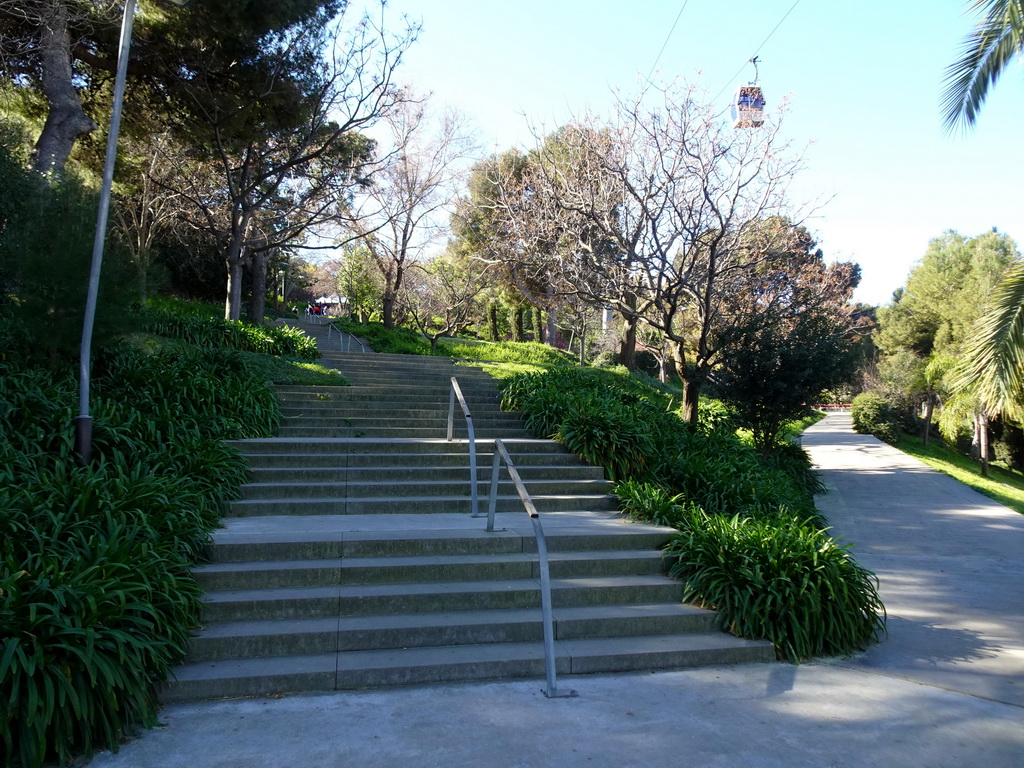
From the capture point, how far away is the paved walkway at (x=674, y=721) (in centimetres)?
341

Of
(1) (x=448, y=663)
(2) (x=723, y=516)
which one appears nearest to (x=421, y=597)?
(1) (x=448, y=663)

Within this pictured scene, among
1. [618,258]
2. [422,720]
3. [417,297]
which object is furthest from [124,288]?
[417,297]

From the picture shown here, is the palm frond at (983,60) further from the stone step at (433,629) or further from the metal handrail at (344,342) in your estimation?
the metal handrail at (344,342)

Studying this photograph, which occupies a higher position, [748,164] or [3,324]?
[748,164]

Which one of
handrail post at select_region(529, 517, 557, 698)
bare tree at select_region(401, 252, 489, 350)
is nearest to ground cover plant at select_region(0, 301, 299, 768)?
handrail post at select_region(529, 517, 557, 698)

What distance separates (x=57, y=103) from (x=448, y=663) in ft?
34.2

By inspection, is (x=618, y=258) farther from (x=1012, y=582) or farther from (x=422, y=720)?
(x=422, y=720)

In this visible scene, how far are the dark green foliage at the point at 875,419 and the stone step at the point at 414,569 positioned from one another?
2253 centimetres

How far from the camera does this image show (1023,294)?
291 inches

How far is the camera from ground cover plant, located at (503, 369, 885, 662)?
497cm

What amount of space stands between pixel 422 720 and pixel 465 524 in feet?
8.43

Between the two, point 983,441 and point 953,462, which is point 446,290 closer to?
point 983,441

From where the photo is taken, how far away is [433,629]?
4.58m

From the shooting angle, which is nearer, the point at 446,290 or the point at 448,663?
the point at 448,663
